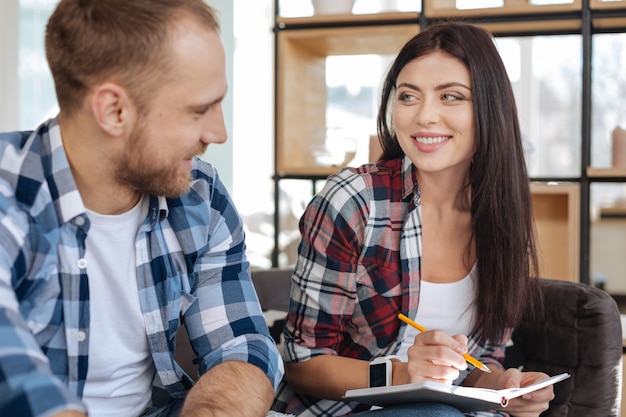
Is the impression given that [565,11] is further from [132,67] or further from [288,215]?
[288,215]

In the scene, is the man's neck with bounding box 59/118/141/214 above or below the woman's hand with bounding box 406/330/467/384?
above

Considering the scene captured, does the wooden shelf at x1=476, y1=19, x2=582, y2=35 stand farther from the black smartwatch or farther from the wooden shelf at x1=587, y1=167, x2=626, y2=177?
the black smartwatch

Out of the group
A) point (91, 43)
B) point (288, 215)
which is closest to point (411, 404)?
point (91, 43)

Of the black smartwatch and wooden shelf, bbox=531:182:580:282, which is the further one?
wooden shelf, bbox=531:182:580:282

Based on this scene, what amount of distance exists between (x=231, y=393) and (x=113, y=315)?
225 mm

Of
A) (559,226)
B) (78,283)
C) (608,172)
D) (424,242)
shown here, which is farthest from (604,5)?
(78,283)

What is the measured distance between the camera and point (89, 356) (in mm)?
1275

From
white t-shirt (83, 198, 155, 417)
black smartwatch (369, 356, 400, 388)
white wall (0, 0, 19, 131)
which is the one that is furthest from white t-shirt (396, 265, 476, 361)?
white wall (0, 0, 19, 131)

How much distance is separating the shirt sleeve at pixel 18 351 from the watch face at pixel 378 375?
0.64 metres

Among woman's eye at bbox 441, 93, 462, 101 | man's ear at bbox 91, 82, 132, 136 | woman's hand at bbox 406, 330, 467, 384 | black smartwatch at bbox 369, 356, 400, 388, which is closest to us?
man's ear at bbox 91, 82, 132, 136

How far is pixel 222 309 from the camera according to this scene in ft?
4.71

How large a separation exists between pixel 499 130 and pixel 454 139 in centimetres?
10

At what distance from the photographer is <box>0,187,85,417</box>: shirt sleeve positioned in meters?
0.98

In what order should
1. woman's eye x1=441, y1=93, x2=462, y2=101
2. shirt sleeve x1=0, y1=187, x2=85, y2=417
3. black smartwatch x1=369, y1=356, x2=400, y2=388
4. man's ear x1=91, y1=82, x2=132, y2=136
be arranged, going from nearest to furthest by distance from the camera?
1. shirt sleeve x1=0, y1=187, x2=85, y2=417
2. man's ear x1=91, y1=82, x2=132, y2=136
3. black smartwatch x1=369, y1=356, x2=400, y2=388
4. woman's eye x1=441, y1=93, x2=462, y2=101
